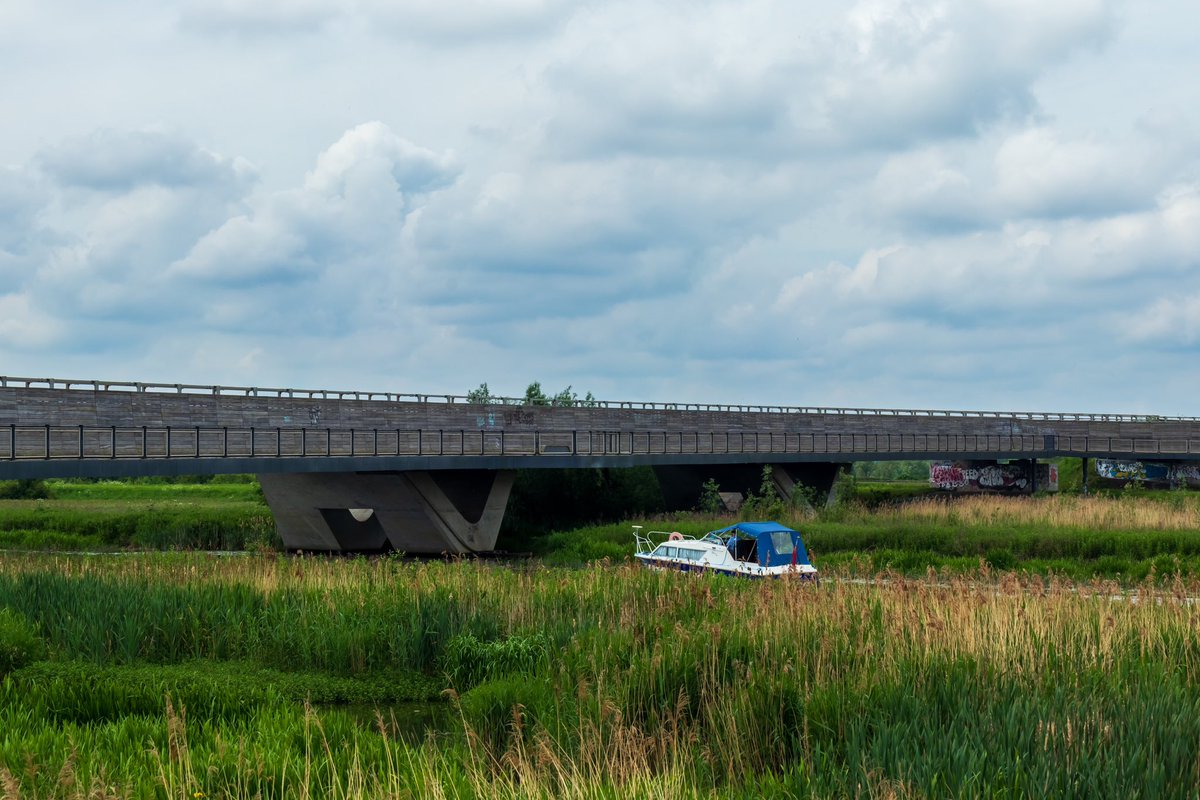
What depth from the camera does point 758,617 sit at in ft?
51.2

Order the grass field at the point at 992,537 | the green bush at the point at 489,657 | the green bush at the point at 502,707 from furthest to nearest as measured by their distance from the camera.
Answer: the grass field at the point at 992,537 < the green bush at the point at 489,657 < the green bush at the point at 502,707

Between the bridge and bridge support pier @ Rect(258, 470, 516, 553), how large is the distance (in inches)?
2.0

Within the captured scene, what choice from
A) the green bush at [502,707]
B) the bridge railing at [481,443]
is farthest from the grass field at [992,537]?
the green bush at [502,707]

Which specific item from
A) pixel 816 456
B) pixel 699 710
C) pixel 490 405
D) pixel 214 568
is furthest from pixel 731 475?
pixel 699 710

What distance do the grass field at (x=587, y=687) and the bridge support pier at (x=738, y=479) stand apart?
3564 centimetres

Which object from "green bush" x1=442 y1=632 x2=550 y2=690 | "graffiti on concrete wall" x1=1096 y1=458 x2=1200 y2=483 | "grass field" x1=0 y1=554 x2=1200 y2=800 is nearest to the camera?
"grass field" x1=0 y1=554 x2=1200 y2=800

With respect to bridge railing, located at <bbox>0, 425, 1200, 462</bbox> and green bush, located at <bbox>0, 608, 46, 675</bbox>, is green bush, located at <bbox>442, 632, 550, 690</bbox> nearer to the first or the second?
green bush, located at <bbox>0, 608, 46, 675</bbox>

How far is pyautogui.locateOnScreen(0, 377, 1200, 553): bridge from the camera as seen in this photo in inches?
1443

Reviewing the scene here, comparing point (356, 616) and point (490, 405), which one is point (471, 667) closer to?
point (356, 616)

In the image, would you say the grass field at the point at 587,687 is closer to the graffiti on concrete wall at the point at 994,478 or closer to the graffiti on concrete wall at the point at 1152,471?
the graffiti on concrete wall at the point at 994,478

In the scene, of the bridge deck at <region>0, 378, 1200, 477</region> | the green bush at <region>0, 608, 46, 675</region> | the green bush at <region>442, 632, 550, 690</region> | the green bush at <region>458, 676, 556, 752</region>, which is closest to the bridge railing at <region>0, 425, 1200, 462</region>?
the bridge deck at <region>0, 378, 1200, 477</region>

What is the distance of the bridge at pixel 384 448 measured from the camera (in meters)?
36.7

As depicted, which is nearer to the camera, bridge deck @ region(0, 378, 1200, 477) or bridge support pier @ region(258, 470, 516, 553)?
bridge deck @ region(0, 378, 1200, 477)

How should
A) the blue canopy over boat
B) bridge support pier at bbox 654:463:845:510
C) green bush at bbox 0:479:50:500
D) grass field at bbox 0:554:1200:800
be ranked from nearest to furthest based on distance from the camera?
1. grass field at bbox 0:554:1200:800
2. the blue canopy over boat
3. bridge support pier at bbox 654:463:845:510
4. green bush at bbox 0:479:50:500
